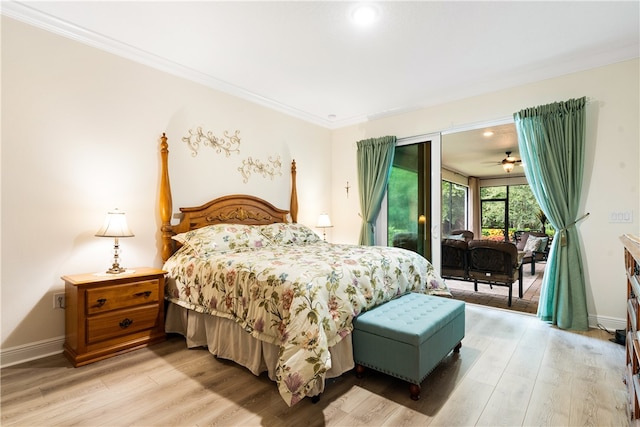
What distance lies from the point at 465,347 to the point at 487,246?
1930 mm

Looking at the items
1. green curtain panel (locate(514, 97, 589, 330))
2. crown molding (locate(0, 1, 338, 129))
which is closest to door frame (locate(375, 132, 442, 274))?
green curtain panel (locate(514, 97, 589, 330))

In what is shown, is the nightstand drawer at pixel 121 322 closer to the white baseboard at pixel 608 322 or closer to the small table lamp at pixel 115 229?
the small table lamp at pixel 115 229

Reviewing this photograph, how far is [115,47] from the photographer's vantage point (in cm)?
289

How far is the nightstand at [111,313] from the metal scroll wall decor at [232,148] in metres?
1.50

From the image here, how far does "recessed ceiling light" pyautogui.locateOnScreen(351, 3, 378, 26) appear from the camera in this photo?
7.75ft

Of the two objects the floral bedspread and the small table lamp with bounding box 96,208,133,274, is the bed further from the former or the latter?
the small table lamp with bounding box 96,208,133,274

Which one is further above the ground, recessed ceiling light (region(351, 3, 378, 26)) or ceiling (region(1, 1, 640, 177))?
ceiling (region(1, 1, 640, 177))

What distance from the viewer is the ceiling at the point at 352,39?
241cm

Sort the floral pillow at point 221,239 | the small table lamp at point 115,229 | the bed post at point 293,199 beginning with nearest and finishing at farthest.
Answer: the small table lamp at point 115,229
the floral pillow at point 221,239
the bed post at point 293,199

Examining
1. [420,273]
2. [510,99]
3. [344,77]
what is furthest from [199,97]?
[510,99]

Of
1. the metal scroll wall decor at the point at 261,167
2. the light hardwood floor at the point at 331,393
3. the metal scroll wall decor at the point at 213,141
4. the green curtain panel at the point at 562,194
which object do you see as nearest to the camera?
the light hardwood floor at the point at 331,393

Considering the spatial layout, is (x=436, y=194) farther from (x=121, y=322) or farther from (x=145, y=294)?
(x=121, y=322)

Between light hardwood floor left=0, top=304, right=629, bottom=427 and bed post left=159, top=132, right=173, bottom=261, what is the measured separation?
98cm

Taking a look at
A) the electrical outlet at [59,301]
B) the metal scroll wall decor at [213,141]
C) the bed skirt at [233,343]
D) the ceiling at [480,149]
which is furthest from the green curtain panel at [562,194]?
the electrical outlet at [59,301]
